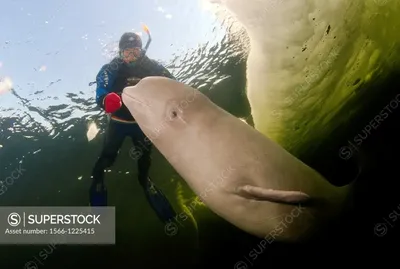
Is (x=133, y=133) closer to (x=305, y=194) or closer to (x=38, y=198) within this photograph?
(x=38, y=198)

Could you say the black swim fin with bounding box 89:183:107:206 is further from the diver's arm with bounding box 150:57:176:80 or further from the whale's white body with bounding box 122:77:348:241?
the diver's arm with bounding box 150:57:176:80

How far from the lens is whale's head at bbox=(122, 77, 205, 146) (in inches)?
148

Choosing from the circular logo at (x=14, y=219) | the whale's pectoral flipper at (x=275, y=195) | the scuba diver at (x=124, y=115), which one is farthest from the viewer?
the scuba diver at (x=124, y=115)

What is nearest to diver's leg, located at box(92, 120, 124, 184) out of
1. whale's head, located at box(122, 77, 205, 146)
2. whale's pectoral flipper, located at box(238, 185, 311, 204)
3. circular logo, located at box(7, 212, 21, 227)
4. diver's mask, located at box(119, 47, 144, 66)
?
whale's head, located at box(122, 77, 205, 146)

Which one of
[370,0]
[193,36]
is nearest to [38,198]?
[193,36]

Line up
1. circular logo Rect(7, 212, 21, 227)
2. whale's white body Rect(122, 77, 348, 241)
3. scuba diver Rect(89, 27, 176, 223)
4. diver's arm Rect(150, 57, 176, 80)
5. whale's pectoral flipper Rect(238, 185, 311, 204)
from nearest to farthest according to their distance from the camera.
A: whale's pectoral flipper Rect(238, 185, 311, 204) < whale's white body Rect(122, 77, 348, 241) < circular logo Rect(7, 212, 21, 227) < scuba diver Rect(89, 27, 176, 223) < diver's arm Rect(150, 57, 176, 80)

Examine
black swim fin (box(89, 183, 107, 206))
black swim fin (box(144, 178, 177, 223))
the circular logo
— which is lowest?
the circular logo

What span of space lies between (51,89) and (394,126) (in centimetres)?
380

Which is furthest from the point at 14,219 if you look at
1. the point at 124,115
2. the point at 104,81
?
the point at 104,81

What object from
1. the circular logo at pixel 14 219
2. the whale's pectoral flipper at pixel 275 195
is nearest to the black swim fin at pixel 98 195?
the circular logo at pixel 14 219

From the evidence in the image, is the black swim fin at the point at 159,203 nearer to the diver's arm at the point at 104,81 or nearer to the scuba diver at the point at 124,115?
the scuba diver at the point at 124,115

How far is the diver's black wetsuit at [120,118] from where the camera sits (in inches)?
162

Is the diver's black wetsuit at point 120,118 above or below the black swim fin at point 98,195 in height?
above

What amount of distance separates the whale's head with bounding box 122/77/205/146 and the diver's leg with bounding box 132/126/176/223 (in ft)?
0.62
